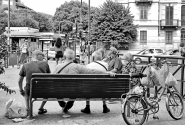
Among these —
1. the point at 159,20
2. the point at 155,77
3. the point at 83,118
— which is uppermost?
the point at 159,20

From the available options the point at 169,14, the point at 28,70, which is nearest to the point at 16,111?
the point at 28,70

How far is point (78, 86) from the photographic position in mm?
7133

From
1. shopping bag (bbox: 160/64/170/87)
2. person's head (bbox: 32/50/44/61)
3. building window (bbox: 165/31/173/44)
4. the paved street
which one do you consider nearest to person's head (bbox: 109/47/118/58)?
the paved street

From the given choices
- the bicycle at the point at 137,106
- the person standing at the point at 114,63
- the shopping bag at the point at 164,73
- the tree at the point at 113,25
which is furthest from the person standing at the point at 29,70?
the tree at the point at 113,25

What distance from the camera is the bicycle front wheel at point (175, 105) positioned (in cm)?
724

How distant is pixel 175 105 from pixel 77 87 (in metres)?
2.14

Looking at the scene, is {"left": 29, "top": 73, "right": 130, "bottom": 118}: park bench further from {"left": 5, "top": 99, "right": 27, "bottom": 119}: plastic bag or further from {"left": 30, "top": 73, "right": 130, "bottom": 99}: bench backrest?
{"left": 5, "top": 99, "right": 27, "bottom": 119}: plastic bag

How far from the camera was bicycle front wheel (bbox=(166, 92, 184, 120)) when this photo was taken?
23.7ft

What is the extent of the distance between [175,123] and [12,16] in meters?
78.3

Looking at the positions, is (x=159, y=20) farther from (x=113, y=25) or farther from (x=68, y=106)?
(x=68, y=106)

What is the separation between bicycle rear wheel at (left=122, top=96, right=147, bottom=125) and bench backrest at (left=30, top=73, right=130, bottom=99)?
726mm

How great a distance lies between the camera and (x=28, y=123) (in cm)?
687

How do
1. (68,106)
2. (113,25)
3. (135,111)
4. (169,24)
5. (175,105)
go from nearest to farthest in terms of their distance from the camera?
(135,111) → (175,105) → (68,106) → (113,25) → (169,24)

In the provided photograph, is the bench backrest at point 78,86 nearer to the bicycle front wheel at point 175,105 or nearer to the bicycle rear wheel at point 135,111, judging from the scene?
the bicycle rear wheel at point 135,111
